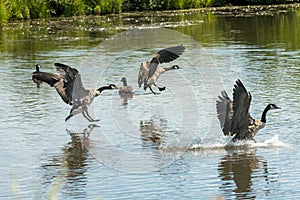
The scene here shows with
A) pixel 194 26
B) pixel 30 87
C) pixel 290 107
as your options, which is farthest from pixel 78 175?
pixel 194 26

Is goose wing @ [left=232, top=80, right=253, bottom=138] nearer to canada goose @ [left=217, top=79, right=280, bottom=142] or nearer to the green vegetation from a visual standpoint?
canada goose @ [left=217, top=79, right=280, bottom=142]

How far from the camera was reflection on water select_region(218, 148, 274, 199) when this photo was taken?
30.5ft

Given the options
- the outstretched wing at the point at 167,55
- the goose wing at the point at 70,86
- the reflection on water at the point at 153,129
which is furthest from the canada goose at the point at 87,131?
the outstretched wing at the point at 167,55

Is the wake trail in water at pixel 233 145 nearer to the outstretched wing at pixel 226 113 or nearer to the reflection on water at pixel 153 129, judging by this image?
the outstretched wing at pixel 226 113

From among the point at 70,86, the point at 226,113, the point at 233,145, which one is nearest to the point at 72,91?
the point at 70,86

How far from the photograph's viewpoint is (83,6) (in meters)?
43.7

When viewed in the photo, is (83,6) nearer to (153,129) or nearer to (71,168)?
(153,129)

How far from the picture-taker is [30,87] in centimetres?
1788

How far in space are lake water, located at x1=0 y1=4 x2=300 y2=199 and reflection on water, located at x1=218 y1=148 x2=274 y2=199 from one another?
1 centimetres

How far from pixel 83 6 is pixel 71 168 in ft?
111

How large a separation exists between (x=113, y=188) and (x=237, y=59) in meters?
12.6

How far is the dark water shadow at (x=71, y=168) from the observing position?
31.2 feet

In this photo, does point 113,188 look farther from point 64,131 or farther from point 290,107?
Answer: point 290,107

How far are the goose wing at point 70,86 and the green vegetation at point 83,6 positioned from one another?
81.4 ft
